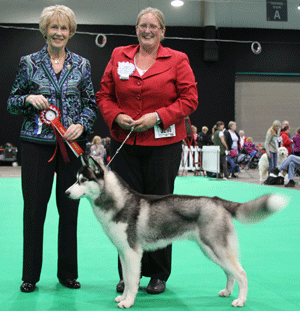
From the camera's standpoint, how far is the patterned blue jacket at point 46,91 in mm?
2406

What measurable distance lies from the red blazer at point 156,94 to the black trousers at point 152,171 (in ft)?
0.20

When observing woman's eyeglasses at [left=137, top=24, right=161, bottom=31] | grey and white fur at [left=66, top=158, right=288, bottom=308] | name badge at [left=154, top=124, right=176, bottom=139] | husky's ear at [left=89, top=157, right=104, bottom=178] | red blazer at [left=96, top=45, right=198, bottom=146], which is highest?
woman's eyeglasses at [left=137, top=24, right=161, bottom=31]

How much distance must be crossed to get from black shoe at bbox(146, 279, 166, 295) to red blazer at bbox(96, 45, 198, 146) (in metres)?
0.90

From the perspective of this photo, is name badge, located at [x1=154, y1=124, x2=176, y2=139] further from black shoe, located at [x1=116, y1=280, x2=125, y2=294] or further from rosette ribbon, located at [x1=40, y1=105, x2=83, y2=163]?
black shoe, located at [x1=116, y1=280, x2=125, y2=294]

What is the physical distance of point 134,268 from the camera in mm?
2145

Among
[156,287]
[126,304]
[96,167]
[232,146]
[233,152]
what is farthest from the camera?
[232,146]

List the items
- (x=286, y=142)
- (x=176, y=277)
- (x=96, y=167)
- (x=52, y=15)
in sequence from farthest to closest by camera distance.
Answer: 1. (x=286, y=142)
2. (x=176, y=277)
3. (x=52, y=15)
4. (x=96, y=167)

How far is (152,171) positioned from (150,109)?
40cm

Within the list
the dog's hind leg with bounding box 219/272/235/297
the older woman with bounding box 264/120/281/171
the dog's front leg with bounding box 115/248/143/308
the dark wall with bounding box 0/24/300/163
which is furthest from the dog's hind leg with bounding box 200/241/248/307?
the dark wall with bounding box 0/24/300/163

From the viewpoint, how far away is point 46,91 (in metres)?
2.42

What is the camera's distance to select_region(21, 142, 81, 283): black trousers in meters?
2.43

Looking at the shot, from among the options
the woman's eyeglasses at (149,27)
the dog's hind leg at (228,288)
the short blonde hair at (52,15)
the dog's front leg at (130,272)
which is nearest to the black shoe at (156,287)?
the dog's front leg at (130,272)

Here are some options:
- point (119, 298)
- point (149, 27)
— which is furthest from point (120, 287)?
point (149, 27)

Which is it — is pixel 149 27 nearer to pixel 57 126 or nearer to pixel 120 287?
pixel 57 126
